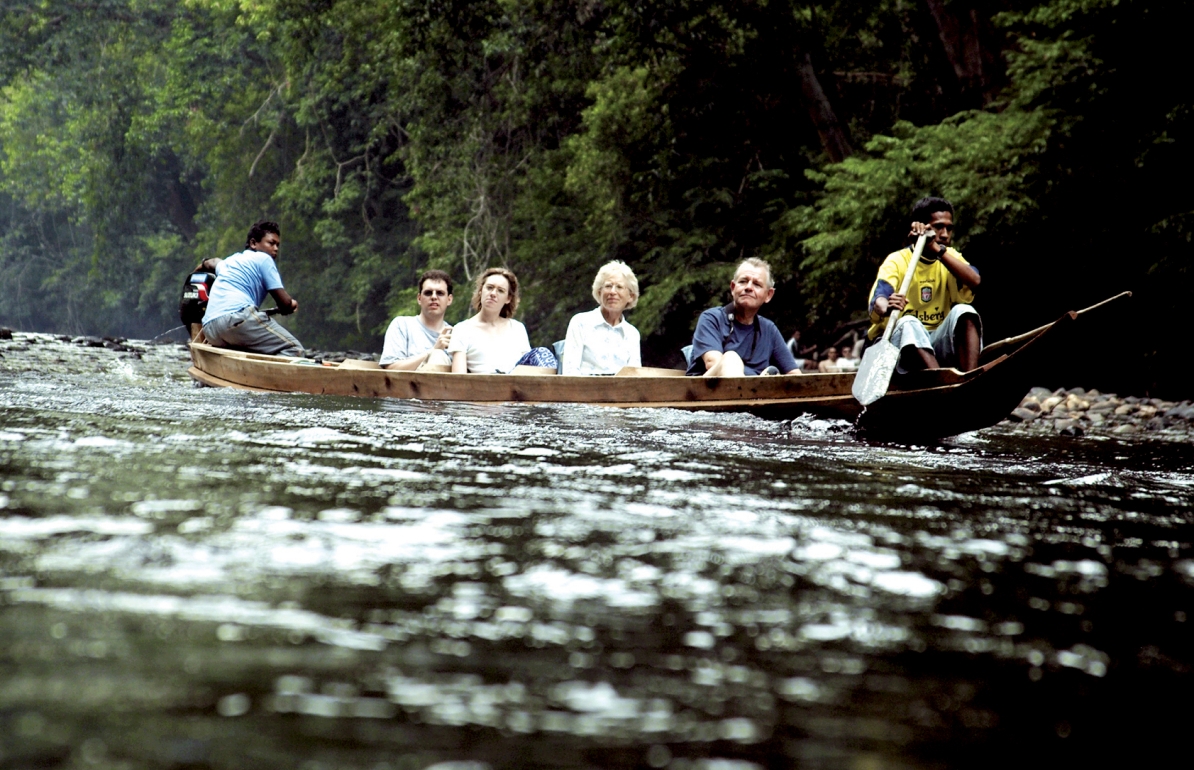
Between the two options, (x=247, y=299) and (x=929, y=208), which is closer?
(x=929, y=208)

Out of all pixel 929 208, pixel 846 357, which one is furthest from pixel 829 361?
pixel 929 208

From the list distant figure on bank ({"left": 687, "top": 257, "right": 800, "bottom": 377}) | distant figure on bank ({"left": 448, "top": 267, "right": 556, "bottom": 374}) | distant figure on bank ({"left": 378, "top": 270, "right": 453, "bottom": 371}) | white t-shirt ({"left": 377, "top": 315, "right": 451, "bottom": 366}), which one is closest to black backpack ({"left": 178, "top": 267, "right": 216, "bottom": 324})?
distant figure on bank ({"left": 378, "top": 270, "right": 453, "bottom": 371})

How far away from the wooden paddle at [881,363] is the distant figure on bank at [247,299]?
17.4 feet

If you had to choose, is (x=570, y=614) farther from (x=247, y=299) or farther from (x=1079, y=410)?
(x=1079, y=410)

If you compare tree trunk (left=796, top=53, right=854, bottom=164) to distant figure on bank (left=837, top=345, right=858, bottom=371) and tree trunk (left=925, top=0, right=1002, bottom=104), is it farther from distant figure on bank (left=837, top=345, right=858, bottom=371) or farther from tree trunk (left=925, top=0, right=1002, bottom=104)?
distant figure on bank (left=837, top=345, right=858, bottom=371)

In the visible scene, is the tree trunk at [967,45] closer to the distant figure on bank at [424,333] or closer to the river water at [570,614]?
the distant figure on bank at [424,333]

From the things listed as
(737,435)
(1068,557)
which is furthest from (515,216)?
(1068,557)

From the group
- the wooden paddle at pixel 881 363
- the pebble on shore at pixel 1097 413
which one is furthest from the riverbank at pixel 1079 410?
the wooden paddle at pixel 881 363

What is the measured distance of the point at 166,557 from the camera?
253 centimetres

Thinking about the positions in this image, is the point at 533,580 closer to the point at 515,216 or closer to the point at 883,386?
the point at 883,386

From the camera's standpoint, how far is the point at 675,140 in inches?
664

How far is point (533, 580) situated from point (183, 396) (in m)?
5.57

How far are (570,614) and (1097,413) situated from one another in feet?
28.9

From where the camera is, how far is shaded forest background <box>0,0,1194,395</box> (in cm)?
1048
